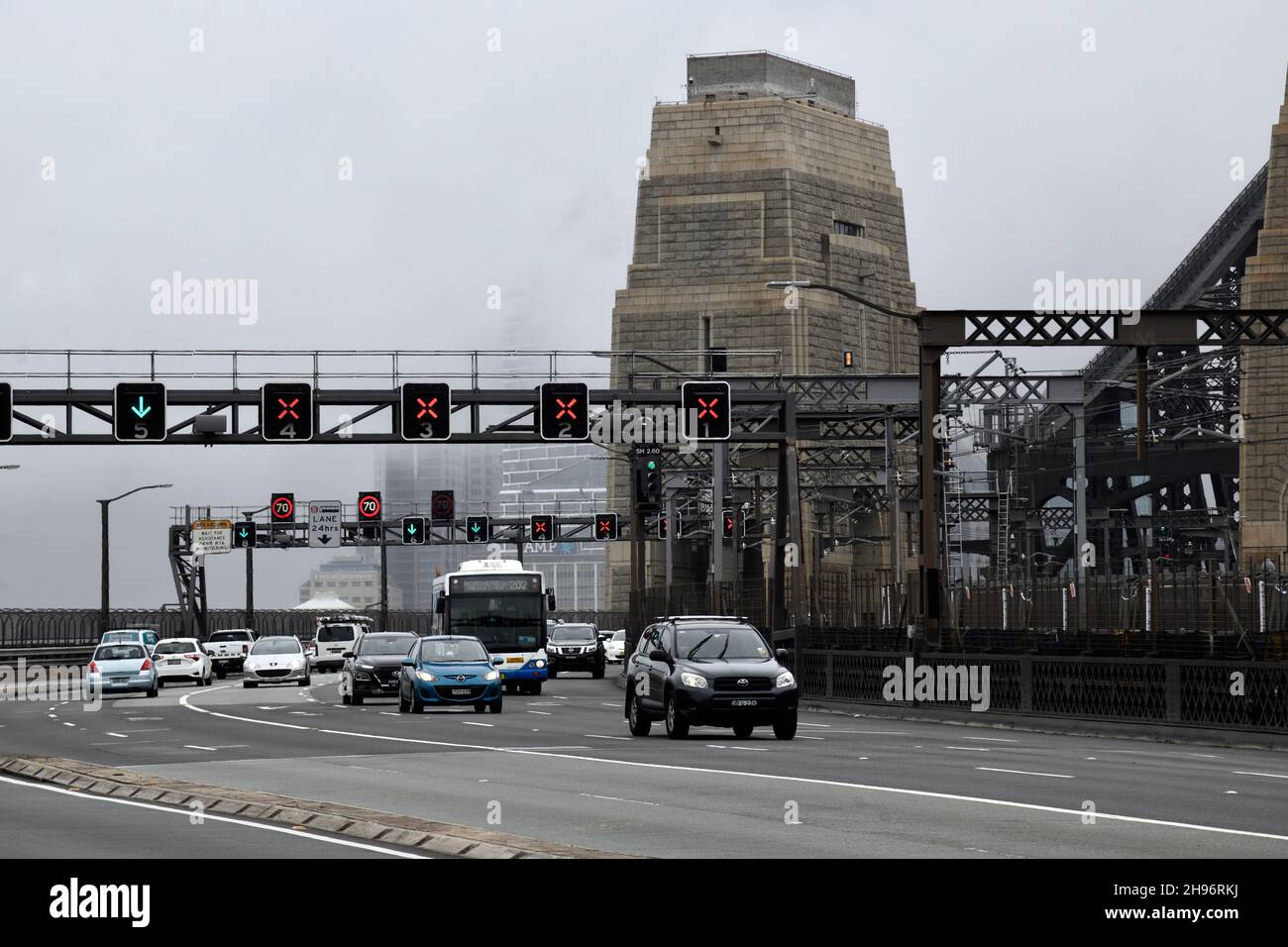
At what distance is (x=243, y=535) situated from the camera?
9944 cm

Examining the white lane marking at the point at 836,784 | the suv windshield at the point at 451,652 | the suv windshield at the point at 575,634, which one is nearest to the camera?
the white lane marking at the point at 836,784

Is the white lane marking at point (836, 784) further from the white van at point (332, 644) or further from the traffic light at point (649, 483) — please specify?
the white van at point (332, 644)

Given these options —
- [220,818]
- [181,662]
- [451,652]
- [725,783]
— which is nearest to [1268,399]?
[181,662]

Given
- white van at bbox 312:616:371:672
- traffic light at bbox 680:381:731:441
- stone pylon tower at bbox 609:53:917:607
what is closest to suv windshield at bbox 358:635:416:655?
traffic light at bbox 680:381:731:441

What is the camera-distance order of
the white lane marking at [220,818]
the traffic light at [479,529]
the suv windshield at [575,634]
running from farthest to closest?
the traffic light at [479,529] < the suv windshield at [575,634] < the white lane marking at [220,818]

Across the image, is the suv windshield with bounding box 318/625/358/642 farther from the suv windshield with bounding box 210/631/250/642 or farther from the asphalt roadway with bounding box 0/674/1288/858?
the asphalt roadway with bounding box 0/674/1288/858

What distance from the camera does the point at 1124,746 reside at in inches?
1112

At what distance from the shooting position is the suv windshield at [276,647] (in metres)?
60.0

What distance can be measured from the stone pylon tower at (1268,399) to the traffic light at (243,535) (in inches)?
1962

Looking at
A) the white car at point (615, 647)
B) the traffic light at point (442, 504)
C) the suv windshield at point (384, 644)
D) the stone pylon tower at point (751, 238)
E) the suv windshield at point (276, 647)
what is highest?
the stone pylon tower at point (751, 238)

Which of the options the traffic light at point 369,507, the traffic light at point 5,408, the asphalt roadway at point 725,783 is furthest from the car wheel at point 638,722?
the traffic light at point 369,507
